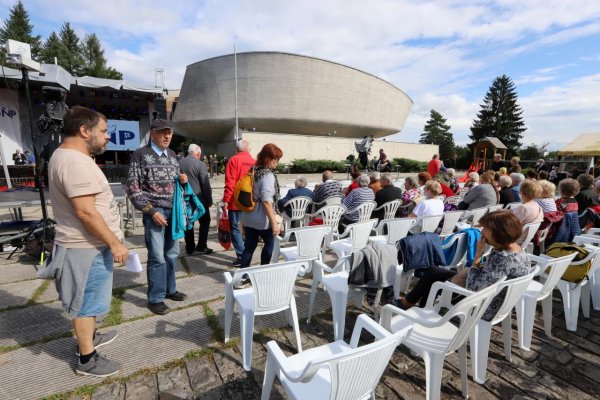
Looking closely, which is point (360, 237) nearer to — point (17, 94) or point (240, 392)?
point (240, 392)

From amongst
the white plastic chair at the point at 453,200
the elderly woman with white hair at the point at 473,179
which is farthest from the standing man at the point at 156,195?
the elderly woman with white hair at the point at 473,179

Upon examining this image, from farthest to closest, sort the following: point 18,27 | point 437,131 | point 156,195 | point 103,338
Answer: point 437,131
point 18,27
point 156,195
point 103,338

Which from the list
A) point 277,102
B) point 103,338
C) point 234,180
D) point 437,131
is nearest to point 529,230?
point 234,180

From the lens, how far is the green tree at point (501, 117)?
141 feet

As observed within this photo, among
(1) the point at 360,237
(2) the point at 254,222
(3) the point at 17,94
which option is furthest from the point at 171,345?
(3) the point at 17,94

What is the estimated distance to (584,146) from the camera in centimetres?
1282

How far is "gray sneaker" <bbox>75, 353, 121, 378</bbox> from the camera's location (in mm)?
1944

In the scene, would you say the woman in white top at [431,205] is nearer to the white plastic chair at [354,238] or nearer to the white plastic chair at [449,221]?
the white plastic chair at [449,221]

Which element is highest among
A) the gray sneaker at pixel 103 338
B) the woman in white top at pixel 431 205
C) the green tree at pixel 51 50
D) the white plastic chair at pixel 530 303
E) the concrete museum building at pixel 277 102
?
the green tree at pixel 51 50

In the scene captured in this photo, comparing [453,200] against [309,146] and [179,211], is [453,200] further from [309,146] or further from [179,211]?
[309,146]

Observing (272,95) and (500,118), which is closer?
(272,95)

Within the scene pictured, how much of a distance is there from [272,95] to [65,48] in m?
28.8

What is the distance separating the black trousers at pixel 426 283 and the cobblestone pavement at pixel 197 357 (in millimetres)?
429

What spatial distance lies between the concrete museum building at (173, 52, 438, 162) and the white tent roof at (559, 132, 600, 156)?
16006 millimetres
